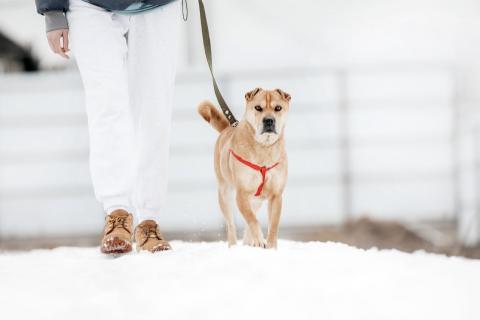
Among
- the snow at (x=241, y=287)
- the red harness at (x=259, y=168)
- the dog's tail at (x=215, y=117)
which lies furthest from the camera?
the dog's tail at (x=215, y=117)

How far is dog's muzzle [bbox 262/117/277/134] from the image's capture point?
197 cm

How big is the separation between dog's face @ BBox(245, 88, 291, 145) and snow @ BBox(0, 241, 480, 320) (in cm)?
39

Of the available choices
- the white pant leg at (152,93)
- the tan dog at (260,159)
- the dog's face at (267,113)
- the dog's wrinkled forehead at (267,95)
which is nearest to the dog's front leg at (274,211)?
the tan dog at (260,159)

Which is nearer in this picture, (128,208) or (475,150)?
(128,208)

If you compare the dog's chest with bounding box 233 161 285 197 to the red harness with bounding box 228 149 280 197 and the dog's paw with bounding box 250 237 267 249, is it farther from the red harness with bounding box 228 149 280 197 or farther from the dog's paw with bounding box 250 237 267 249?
the dog's paw with bounding box 250 237 267 249

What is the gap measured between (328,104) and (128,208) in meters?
3.20

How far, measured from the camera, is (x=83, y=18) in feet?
6.63

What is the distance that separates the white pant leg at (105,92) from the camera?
6.61 ft

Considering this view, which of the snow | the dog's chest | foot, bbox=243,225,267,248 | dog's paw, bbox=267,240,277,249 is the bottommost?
the snow

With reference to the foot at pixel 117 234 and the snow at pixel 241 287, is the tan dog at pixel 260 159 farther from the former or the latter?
the foot at pixel 117 234

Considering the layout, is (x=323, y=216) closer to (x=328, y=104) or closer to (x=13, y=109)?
(x=328, y=104)

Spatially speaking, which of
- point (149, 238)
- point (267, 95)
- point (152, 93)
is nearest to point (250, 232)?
point (149, 238)

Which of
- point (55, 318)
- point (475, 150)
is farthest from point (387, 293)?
point (475, 150)

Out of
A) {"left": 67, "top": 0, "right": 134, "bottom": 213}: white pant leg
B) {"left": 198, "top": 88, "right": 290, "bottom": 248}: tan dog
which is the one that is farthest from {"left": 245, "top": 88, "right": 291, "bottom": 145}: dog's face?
{"left": 67, "top": 0, "right": 134, "bottom": 213}: white pant leg
